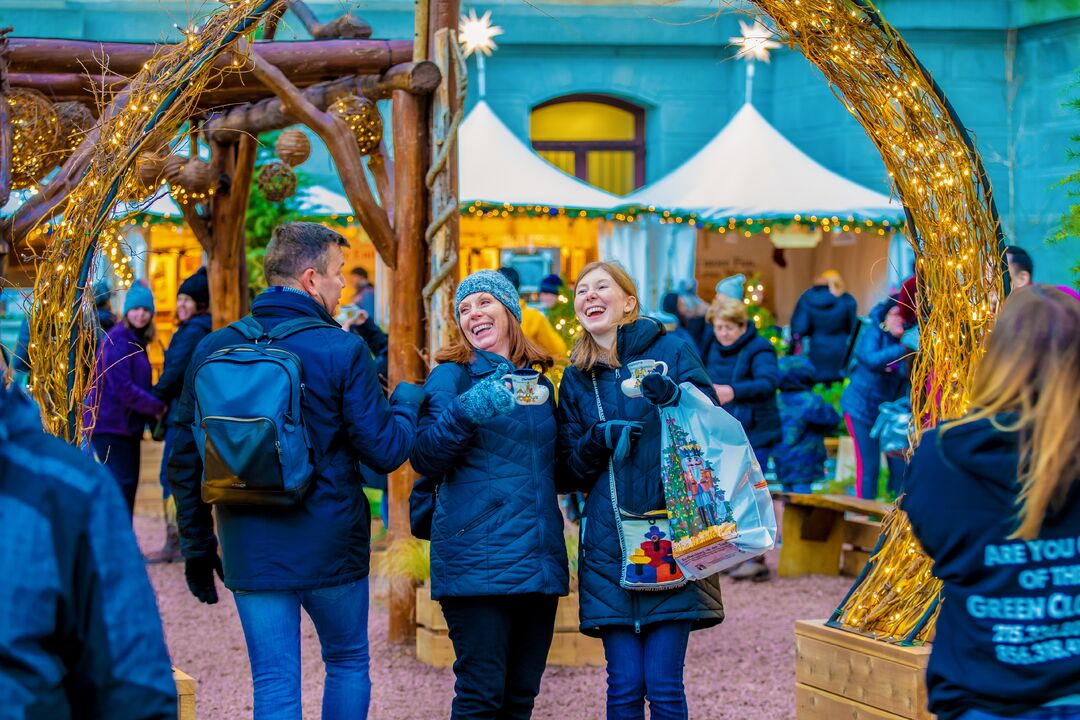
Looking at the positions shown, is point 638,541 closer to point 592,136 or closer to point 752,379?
point 752,379

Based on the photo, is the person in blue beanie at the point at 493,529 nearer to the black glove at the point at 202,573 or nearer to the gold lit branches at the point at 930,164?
the black glove at the point at 202,573

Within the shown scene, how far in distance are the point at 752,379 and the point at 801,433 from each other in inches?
50.0

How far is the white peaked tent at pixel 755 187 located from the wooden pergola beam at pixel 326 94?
7.65m

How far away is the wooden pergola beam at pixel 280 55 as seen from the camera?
6.44 m

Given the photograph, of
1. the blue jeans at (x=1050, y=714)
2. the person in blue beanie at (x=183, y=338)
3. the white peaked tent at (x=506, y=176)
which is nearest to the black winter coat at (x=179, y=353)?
the person in blue beanie at (x=183, y=338)

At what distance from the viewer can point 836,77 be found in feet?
14.1

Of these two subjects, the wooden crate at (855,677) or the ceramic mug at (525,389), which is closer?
the ceramic mug at (525,389)

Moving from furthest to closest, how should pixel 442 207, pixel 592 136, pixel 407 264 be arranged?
1. pixel 592 136
2. pixel 407 264
3. pixel 442 207

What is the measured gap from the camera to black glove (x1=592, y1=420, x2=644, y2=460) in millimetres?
3660

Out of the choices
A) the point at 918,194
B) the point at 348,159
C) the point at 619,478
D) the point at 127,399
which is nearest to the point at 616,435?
the point at 619,478

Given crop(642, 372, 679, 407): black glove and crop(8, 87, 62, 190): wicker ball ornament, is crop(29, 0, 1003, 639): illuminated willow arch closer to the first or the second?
crop(642, 372, 679, 407): black glove

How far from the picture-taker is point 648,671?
12.2 feet

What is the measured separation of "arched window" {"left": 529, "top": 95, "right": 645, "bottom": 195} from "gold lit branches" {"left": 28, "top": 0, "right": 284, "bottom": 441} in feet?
53.1

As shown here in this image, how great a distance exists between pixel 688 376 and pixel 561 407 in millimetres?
406
